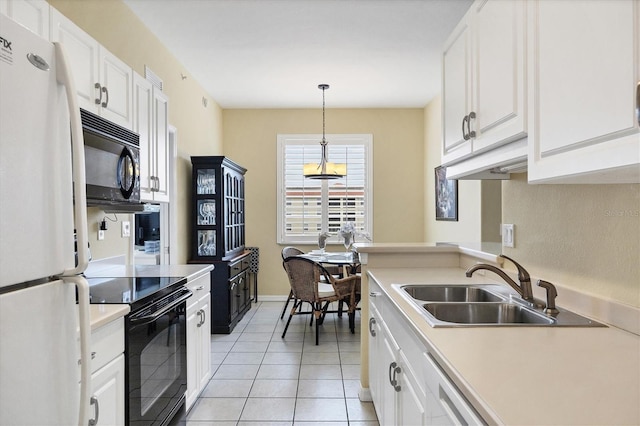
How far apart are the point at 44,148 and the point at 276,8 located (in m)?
2.59

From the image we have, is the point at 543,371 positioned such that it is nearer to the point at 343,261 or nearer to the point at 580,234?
the point at 580,234

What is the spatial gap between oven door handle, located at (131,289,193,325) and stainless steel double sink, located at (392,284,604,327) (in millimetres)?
1172

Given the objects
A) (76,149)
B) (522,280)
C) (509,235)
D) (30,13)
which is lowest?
(522,280)

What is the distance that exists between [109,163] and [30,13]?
2.19 ft

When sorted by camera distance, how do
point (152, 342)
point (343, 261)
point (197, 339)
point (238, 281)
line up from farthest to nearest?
point (238, 281)
point (343, 261)
point (197, 339)
point (152, 342)

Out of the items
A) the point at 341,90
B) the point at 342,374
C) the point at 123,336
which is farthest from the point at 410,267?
the point at 341,90

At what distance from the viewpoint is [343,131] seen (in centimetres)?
588

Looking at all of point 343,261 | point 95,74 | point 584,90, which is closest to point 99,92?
point 95,74

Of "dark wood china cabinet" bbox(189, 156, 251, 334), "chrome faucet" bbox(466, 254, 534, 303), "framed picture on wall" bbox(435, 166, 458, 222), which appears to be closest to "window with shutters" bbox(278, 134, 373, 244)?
"framed picture on wall" bbox(435, 166, 458, 222)

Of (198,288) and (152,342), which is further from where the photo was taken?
(198,288)

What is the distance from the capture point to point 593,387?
33.2 inches

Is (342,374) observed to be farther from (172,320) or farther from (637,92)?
(637,92)

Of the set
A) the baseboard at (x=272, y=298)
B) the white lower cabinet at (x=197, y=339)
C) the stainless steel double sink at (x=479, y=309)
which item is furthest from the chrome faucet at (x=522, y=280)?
the baseboard at (x=272, y=298)

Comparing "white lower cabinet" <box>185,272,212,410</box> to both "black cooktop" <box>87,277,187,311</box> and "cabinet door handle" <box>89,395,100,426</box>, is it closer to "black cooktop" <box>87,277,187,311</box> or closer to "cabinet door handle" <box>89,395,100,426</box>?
"black cooktop" <box>87,277,187,311</box>
